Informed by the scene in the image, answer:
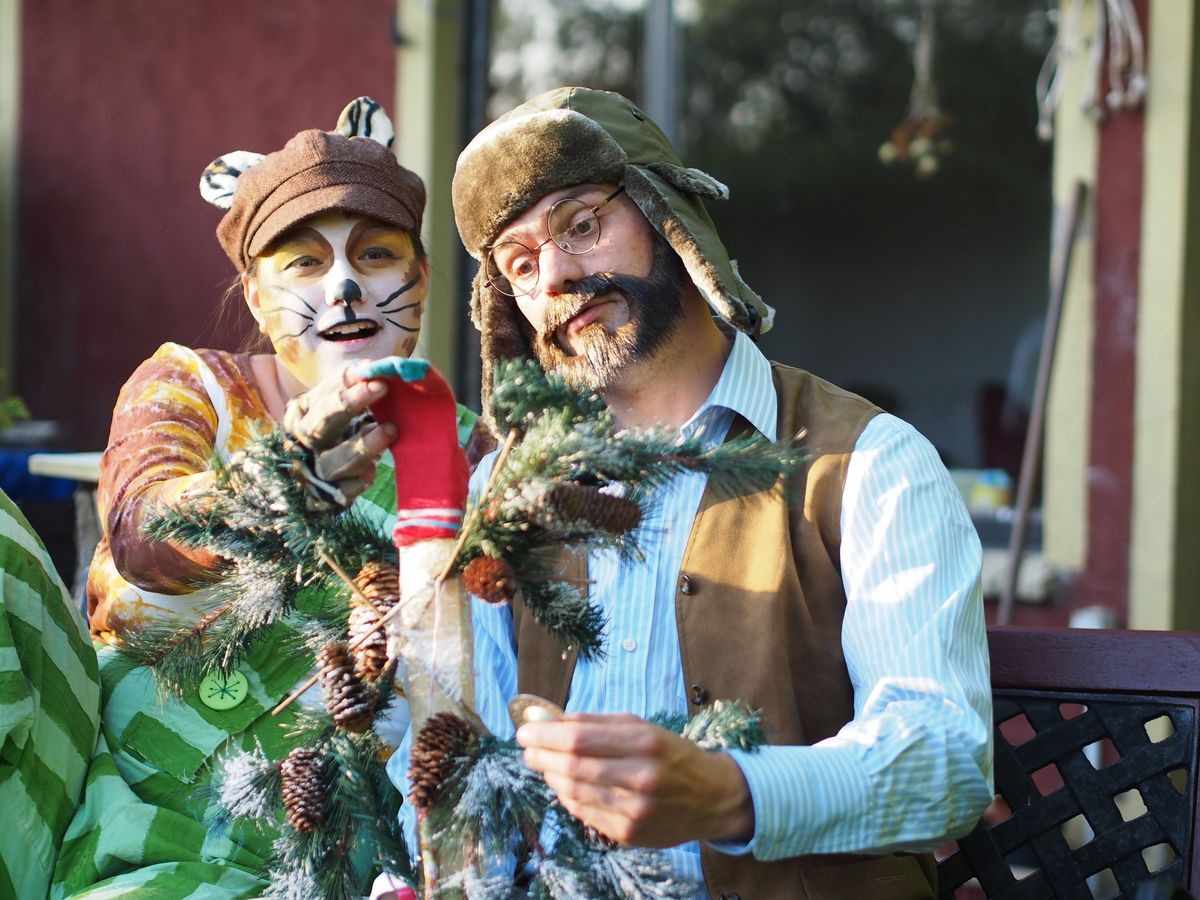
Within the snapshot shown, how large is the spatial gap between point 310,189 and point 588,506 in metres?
1.14

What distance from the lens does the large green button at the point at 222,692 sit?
2.11 m

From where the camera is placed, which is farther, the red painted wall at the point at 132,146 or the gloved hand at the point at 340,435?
the red painted wall at the point at 132,146

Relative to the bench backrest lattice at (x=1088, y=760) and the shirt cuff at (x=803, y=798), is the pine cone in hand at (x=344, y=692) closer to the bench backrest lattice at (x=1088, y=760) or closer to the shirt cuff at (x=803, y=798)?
the shirt cuff at (x=803, y=798)

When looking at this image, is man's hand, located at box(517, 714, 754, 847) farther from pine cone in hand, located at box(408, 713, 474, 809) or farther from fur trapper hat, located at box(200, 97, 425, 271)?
fur trapper hat, located at box(200, 97, 425, 271)

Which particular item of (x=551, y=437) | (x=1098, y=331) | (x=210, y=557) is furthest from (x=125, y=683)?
(x=1098, y=331)

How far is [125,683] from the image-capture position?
7.06ft

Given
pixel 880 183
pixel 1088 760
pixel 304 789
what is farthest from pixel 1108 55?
pixel 880 183

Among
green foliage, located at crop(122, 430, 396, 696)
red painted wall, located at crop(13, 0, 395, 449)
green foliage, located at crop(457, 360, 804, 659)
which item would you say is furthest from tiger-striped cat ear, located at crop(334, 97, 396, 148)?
red painted wall, located at crop(13, 0, 395, 449)

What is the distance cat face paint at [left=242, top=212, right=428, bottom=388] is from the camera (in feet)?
7.50

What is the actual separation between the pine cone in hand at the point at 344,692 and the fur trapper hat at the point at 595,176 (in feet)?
2.18

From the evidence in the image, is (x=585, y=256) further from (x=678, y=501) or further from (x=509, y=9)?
(x=509, y=9)

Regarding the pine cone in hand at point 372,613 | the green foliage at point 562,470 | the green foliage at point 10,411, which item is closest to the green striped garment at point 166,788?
the pine cone in hand at point 372,613

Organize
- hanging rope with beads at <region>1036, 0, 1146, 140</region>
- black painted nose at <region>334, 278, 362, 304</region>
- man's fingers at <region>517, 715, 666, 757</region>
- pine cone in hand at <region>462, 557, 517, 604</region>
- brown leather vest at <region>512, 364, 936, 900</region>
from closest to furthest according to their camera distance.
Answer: man's fingers at <region>517, 715, 666, 757</region>
pine cone in hand at <region>462, 557, 517, 604</region>
brown leather vest at <region>512, 364, 936, 900</region>
black painted nose at <region>334, 278, 362, 304</region>
hanging rope with beads at <region>1036, 0, 1146, 140</region>

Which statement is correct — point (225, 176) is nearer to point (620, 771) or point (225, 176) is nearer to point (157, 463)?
point (157, 463)
